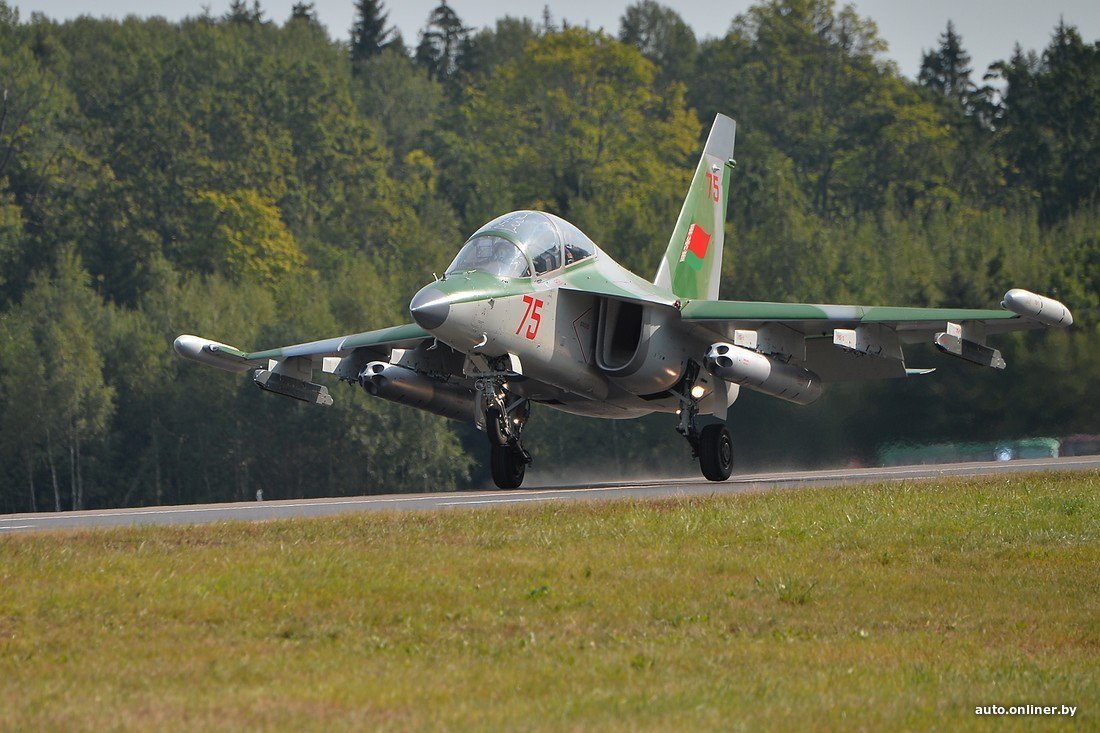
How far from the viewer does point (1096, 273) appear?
148ft

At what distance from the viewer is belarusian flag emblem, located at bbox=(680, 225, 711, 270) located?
25844 millimetres

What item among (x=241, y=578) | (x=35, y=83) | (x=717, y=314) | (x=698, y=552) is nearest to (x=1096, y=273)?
(x=717, y=314)

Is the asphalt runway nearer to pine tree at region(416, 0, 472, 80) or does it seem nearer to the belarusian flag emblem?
the belarusian flag emblem

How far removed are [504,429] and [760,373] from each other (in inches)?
141

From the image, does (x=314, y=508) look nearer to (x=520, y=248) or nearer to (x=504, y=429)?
(x=504, y=429)

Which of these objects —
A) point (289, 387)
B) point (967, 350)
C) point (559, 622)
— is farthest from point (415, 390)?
point (559, 622)

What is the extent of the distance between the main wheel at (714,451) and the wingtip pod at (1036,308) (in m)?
4.63

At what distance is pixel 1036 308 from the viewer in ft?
66.7

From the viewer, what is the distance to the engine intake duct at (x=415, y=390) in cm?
2277

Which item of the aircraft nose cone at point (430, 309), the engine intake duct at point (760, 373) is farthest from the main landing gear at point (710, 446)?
the aircraft nose cone at point (430, 309)

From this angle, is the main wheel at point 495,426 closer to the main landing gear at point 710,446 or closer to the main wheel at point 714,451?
Answer: the main landing gear at point 710,446

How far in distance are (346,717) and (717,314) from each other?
1375 centimetres

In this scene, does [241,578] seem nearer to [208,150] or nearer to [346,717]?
[346,717]

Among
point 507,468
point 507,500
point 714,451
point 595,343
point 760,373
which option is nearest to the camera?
point 507,500
